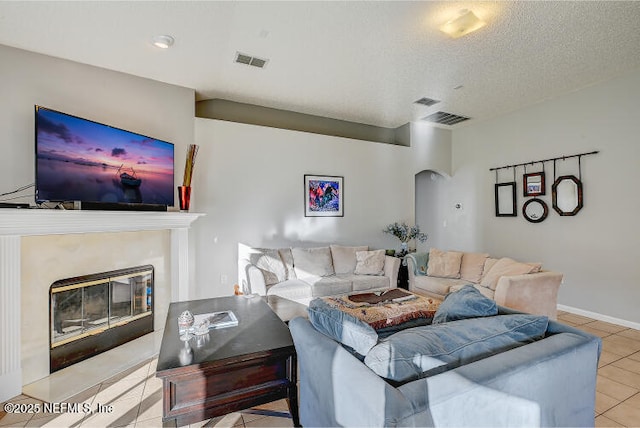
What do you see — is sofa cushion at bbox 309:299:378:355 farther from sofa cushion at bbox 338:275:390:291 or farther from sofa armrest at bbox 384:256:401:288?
sofa armrest at bbox 384:256:401:288

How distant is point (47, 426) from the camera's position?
6.66 feet

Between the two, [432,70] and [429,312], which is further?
[432,70]

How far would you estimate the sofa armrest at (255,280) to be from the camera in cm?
385

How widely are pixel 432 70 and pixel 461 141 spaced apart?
2779 mm

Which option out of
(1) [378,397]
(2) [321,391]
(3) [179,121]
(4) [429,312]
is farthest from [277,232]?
(1) [378,397]

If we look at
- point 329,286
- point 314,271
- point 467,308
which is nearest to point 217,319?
point 467,308

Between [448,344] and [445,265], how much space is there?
3012mm

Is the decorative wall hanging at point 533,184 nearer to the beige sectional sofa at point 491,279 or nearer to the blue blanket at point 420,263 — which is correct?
the beige sectional sofa at point 491,279

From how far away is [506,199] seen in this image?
5215 mm

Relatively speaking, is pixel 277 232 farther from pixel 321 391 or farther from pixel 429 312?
pixel 321 391

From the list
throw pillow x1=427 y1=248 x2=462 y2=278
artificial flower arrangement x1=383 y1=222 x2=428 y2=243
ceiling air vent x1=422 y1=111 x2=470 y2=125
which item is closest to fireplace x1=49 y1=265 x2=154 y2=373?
throw pillow x1=427 y1=248 x2=462 y2=278

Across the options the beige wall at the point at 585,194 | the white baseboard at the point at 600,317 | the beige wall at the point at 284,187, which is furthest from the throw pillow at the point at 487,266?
the beige wall at the point at 284,187

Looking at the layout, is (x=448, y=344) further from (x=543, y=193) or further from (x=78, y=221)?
(x=543, y=193)

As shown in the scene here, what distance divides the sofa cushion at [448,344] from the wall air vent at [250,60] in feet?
10.0
